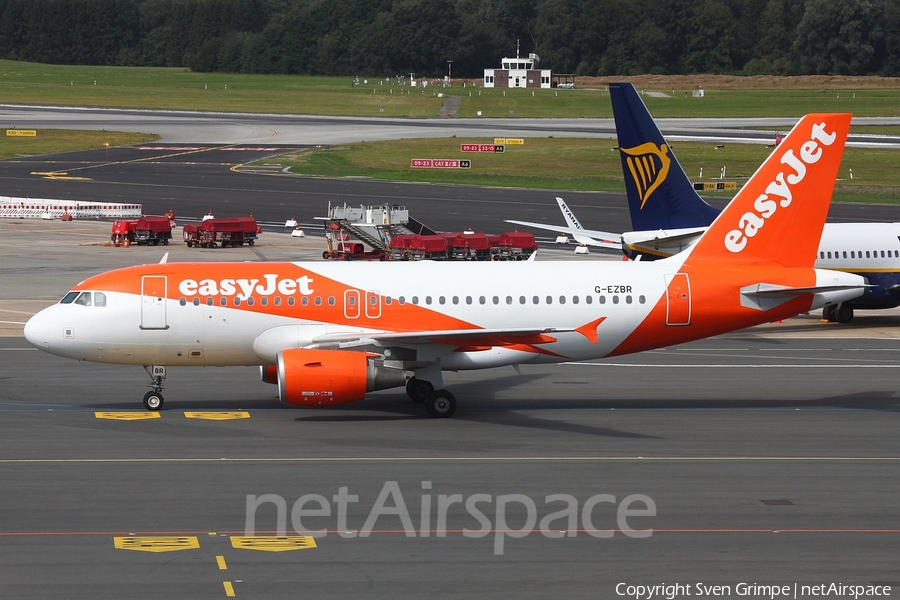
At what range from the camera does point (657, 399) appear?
1352 inches

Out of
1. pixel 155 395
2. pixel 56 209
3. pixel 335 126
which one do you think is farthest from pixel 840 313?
pixel 335 126

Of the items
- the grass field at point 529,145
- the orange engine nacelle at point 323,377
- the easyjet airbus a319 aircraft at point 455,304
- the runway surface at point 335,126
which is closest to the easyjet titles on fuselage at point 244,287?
the easyjet airbus a319 aircraft at point 455,304

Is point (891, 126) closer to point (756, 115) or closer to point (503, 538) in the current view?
point (756, 115)

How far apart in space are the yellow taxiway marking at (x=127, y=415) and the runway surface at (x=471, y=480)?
145 millimetres

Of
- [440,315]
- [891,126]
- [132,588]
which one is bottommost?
[132,588]

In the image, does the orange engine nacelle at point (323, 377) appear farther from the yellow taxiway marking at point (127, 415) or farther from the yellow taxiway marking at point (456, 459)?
the yellow taxiway marking at point (127, 415)

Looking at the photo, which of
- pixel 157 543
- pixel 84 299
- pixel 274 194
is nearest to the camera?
pixel 157 543

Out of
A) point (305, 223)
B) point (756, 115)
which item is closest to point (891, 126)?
point (756, 115)

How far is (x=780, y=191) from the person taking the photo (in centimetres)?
3325

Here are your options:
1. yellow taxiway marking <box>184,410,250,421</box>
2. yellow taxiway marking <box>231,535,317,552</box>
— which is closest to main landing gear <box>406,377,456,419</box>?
yellow taxiway marking <box>184,410,250,421</box>

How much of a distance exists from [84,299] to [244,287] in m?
4.24

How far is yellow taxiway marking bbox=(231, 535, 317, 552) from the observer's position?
20500 millimetres

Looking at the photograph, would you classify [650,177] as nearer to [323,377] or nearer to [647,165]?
[647,165]

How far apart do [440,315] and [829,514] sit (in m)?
12.3
